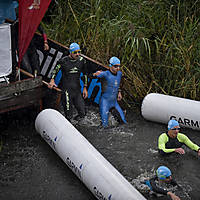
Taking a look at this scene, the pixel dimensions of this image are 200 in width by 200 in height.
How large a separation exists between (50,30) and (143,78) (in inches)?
136

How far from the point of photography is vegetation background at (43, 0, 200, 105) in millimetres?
8047

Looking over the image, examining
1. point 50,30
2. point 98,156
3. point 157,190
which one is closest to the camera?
point 157,190

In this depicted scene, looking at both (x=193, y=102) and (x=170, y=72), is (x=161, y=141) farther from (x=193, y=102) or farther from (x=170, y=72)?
(x=170, y=72)

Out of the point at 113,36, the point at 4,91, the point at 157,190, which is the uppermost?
the point at 113,36

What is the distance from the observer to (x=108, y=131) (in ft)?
23.2

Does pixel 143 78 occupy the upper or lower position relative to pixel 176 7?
lower

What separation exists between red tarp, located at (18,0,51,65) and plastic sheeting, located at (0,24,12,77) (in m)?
0.68

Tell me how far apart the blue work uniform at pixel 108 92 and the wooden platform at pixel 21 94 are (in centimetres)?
124

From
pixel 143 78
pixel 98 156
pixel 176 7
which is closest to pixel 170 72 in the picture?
pixel 143 78

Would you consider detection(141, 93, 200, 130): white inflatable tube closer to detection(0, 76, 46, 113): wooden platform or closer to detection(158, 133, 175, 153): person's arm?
detection(158, 133, 175, 153): person's arm

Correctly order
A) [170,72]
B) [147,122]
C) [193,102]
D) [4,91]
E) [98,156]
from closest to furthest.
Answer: [98,156]
[4,91]
[193,102]
[147,122]
[170,72]

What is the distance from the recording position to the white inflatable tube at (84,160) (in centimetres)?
461

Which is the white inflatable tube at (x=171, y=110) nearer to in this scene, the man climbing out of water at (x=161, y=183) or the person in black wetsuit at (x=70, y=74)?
the person in black wetsuit at (x=70, y=74)

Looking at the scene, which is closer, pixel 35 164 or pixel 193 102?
pixel 35 164
